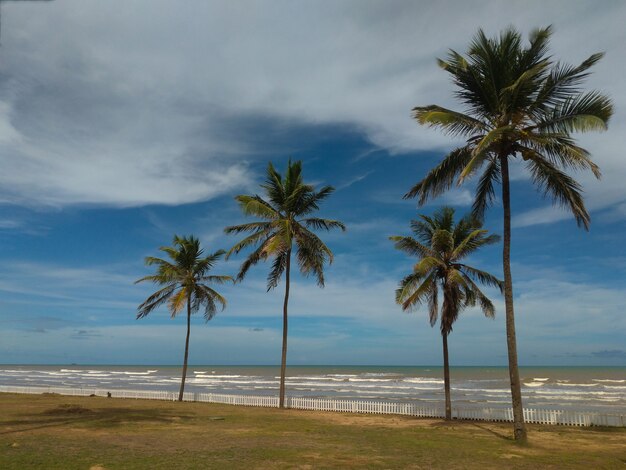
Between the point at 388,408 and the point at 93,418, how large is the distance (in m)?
14.3

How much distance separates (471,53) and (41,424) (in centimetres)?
1895

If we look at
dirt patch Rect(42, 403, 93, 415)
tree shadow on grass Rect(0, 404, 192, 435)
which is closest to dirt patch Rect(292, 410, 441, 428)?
tree shadow on grass Rect(0, 404, 192, 435)

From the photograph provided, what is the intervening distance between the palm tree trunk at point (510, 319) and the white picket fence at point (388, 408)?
7.13m

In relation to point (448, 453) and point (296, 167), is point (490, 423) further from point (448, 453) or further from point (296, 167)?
point (296, 167)

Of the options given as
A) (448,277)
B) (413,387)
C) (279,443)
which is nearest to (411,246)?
(448,277)

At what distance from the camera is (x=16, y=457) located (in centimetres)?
1107

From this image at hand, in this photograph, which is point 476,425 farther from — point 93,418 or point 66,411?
point 66,411

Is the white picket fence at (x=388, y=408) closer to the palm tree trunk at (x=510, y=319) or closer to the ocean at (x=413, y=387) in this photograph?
the palm tree trunk at (x=510, y=319)

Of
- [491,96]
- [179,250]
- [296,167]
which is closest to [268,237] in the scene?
[296,167]

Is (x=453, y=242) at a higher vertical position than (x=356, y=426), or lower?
higher

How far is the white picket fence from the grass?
4.32ft

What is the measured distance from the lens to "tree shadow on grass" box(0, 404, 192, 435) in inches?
676

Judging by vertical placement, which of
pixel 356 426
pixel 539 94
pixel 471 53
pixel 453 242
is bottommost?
pixel 356 426

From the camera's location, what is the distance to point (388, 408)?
84.5ft
